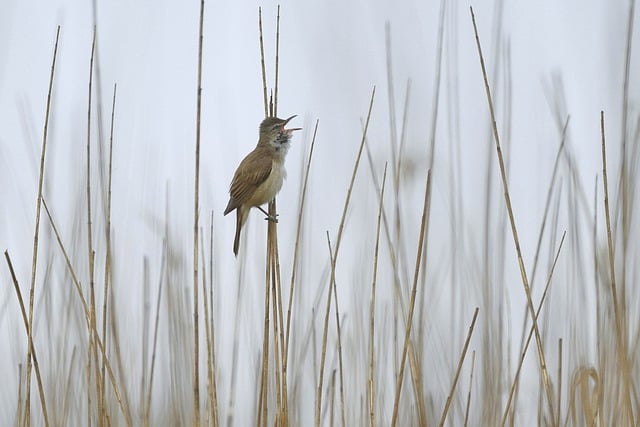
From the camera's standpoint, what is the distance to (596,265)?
6.56 ft

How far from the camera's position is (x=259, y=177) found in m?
3.10

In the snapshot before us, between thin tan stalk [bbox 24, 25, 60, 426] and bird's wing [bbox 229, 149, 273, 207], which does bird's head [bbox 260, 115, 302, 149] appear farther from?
thin tan stalk [bbox 24, 25, 60, 426]

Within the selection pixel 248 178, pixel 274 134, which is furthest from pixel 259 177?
pixel 274 134

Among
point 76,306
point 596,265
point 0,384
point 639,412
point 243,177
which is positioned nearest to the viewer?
point 639,412

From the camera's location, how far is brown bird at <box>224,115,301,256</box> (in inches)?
121

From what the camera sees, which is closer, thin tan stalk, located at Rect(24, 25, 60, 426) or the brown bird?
thin tan stalk, located at Rect(24, 25, 60, 426)

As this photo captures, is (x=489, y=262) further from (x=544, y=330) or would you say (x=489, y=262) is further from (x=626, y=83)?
(x=626, y=83)

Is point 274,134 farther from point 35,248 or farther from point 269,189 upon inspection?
point 35,248

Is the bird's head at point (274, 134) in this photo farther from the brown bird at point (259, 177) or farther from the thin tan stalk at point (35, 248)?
the thin tan stalk at point (35, 248)

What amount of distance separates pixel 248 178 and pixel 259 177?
43 millimetres

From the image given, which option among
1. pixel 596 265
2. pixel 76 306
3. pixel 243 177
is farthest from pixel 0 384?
pixel 596 265

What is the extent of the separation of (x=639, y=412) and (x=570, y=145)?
0.76 metres

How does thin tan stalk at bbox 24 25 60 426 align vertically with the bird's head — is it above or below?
below

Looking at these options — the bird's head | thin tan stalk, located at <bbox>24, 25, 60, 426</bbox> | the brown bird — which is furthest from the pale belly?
thin tan stalk, located at <bbox>24, 25, 60, 426</bbox>
